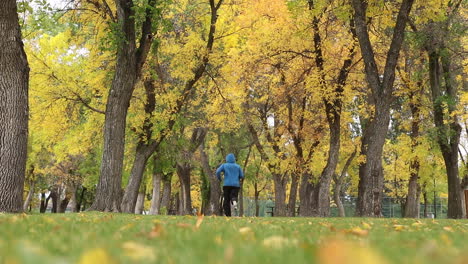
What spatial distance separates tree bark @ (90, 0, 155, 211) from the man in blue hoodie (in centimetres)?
299

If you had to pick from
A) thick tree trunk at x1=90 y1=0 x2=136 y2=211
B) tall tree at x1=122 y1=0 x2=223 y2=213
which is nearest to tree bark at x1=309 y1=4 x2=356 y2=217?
tall tree at x1=122 y1=0 x2=223 y2=213

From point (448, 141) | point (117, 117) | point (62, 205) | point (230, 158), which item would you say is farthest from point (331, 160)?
point (62, 205)

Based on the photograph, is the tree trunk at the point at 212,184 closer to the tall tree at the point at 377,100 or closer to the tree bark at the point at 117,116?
the tree bark at the point at 117,116

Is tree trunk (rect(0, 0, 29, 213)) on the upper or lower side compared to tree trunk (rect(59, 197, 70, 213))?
upper

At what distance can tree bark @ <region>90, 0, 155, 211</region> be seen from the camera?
546 inches

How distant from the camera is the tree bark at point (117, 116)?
45.5 feet

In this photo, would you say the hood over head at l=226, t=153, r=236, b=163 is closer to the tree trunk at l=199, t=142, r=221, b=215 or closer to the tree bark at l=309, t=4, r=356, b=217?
the tree bark at l=309, t=4, r=356, b=217

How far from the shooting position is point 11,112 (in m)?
10.3

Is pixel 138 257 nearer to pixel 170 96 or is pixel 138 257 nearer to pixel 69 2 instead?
pixel 69 2

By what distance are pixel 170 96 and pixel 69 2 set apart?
5108 mm

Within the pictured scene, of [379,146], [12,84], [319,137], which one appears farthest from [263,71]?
[12,84]

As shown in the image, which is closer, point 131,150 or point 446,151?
point 446,151

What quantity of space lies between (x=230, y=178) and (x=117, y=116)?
12.4ft

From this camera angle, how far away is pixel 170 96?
62.5 feet
